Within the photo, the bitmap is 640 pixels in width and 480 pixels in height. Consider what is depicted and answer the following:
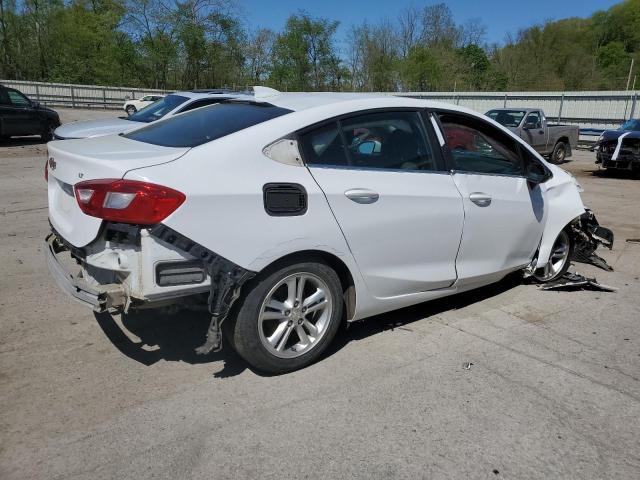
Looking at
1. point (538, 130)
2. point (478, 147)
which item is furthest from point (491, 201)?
point (538, 130)

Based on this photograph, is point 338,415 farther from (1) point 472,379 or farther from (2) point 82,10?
(2) point 82,10

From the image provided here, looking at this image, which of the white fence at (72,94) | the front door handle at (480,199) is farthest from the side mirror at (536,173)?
the white fence at (72,94)

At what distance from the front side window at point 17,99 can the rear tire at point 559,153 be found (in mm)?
16244

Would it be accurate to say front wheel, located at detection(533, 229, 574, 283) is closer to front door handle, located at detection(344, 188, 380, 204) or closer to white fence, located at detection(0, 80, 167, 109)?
front door handle, located at detection(344, 188, 380, 204)

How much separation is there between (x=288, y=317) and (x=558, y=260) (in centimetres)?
324

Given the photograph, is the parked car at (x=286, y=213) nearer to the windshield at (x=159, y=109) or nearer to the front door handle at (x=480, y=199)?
the front door handle at (x=480, y=199)

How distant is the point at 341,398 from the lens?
317cm

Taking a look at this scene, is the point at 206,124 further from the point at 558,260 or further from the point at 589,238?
the point at 589,238

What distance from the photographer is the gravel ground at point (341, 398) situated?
2627 mm

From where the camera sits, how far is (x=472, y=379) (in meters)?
3.43

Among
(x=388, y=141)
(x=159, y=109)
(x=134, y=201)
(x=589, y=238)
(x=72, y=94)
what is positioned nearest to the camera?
(x=134, y=201)

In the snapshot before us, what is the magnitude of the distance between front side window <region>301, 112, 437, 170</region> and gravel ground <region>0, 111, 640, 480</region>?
4.26ft

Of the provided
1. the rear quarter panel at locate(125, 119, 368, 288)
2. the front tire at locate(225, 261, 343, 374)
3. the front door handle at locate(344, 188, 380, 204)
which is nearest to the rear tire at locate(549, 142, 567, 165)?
the front door handle at locate(344, 188, 380, 204)

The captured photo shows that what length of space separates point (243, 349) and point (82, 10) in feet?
203
